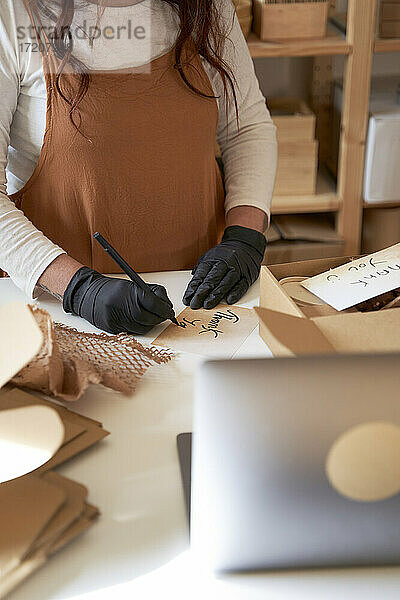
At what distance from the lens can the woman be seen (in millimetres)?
1234

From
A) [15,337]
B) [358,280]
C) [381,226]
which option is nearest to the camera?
[15,337]

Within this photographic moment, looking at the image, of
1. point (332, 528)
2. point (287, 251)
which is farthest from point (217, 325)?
point (287, 251)

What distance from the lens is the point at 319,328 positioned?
0.87 metres

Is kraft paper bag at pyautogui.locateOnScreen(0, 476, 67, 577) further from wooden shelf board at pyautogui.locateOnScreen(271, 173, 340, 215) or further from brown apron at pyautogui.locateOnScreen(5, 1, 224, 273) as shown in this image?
wooden shelf board at pyautogui.locateOnScreen(271, 173, 340, 215)

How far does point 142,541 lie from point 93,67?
917 mm

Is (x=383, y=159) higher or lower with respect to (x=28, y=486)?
lower

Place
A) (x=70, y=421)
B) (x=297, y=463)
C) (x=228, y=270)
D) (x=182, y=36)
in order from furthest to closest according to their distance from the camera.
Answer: (x=182, y=36) → (x=228, y=270) → (x=70, y=421) → (x=297, y=463)

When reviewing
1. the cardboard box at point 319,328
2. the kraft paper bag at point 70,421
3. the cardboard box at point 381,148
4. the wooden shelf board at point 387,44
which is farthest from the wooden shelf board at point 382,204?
the kraft paper bag at point 70,421

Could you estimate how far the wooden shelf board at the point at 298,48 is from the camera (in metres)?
2.22

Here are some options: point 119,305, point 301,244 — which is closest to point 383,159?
point 301,244

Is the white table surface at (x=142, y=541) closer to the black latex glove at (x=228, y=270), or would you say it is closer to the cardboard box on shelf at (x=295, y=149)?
the black latex glove at (x=228, y=270)

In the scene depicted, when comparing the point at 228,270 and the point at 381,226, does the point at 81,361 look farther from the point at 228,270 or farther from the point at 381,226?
the point at 381,226

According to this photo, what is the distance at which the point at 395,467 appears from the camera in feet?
2.02

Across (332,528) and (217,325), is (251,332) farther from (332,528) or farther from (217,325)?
(332,528)
